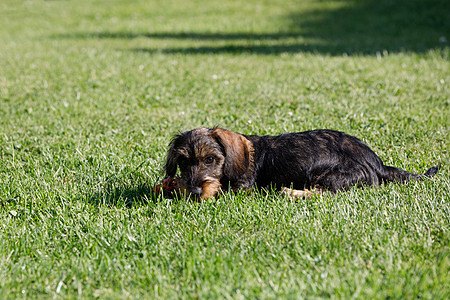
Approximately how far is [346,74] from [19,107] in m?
6.40

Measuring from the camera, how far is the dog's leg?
445cm

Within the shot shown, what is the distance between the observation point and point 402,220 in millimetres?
3750

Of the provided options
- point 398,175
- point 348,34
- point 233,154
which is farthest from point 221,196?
point 348,34

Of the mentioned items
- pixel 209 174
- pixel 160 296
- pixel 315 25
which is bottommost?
pixel 160 296

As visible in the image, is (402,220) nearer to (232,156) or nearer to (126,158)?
(232,156)

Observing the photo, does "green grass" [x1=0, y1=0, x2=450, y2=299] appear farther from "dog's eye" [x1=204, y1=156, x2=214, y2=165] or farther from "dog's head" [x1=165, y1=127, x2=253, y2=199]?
"dog's eye" [x1=204, y1=156, x2=214, y2=165]

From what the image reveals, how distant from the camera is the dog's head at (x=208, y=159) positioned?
4340 millimetres

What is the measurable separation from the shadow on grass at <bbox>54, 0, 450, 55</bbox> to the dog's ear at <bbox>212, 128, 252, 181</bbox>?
8.78 m

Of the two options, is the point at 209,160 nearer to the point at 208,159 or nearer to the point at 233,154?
the point at 208,159

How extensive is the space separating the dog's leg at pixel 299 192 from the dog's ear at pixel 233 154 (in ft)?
1.45

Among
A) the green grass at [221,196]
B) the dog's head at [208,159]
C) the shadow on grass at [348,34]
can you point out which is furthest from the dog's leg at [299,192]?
the shadow on grass at [348,34]

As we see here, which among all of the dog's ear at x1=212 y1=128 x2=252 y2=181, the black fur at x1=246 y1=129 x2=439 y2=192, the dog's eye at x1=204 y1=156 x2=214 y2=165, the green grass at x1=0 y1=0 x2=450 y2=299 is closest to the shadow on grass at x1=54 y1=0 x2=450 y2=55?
the green grass at x1=0 y1=0 x2=450 y2=299

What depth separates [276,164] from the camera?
471cm

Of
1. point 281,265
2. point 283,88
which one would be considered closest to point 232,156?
point 281,265
